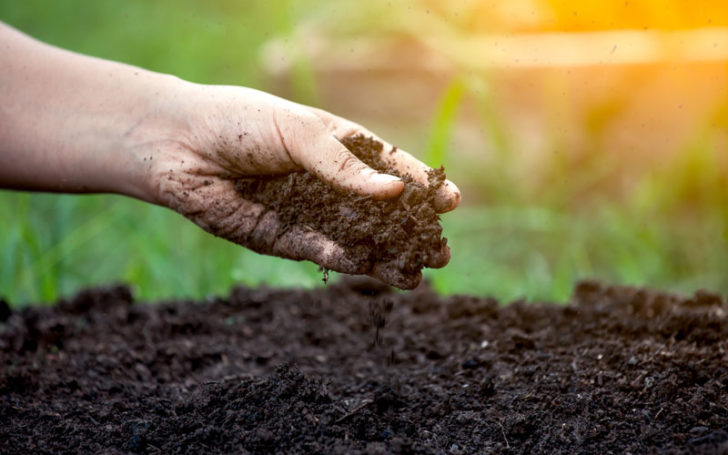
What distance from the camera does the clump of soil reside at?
56.1 inches

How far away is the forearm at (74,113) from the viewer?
1776 millimetres

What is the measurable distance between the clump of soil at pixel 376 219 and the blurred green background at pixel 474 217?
32.8 inches

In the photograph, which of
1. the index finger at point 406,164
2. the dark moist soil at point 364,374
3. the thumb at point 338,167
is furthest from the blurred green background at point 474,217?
the thumb at point 338,167

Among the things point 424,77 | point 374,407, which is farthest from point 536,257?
point 374,407

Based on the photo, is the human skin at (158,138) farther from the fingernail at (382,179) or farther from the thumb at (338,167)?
the fingernail at (382,179)

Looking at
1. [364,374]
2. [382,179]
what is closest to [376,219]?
[382,179]

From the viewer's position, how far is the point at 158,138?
1.75 meters

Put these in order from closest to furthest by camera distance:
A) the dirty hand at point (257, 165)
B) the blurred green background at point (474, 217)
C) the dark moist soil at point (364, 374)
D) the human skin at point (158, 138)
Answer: the dark moist soil at point (364, 374) < the dirty hand at point (257, 165) < the human skin at point (158, 138) < the blurred green background at point (474, 217)

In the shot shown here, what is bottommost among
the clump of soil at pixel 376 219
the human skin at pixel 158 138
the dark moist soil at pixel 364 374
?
the dark moist soil at pixel 364 374

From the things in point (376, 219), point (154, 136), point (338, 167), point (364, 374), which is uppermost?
point (154, 136)

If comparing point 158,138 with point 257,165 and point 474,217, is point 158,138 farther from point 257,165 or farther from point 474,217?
point 474,217

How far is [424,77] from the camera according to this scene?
4.04m

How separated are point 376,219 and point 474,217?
6.88 ft

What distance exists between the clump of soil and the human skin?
0.04 meters
